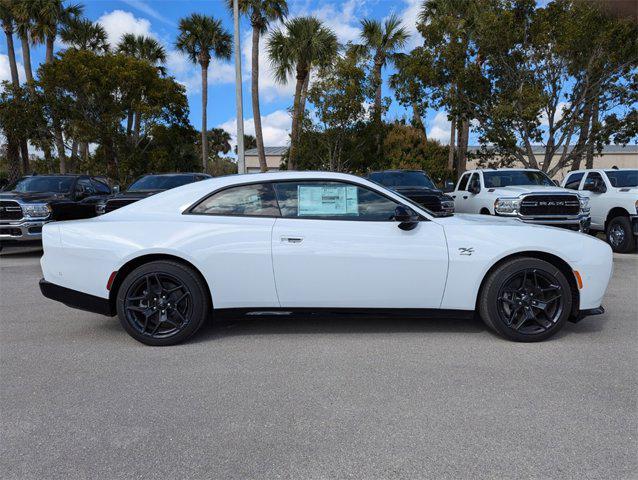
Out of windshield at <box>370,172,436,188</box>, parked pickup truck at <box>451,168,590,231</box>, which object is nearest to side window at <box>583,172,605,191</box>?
parked pickup truck at <box>451,168,590,231</box>

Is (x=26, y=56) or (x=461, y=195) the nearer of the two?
(x=461, y=195)

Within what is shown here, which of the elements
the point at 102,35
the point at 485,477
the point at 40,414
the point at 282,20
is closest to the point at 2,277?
the point at 40,414

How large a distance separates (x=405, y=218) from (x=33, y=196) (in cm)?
892

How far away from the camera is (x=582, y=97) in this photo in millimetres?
15211

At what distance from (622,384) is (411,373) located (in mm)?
1463

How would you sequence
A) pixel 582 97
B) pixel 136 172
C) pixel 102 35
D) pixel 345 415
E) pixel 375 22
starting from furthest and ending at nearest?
1. pixel 102 35
2. pixel 375 22
3. pixel 136 172
4. pixel 582 97
5. pixel 345 415

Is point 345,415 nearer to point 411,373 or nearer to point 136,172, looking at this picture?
point 411,373

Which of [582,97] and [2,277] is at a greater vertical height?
[582,97]

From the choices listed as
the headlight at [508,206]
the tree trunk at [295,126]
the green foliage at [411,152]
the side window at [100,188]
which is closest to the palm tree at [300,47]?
the tree trunk at [295,126]

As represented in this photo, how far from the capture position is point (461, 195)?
11.5 m

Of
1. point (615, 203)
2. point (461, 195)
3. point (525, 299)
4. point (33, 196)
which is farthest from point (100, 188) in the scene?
point (615, 203)

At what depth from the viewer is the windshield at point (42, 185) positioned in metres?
11.0

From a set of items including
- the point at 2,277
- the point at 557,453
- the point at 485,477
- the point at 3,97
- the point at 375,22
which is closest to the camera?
the point at 485,477

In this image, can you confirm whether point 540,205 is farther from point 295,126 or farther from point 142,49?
point 142,49
